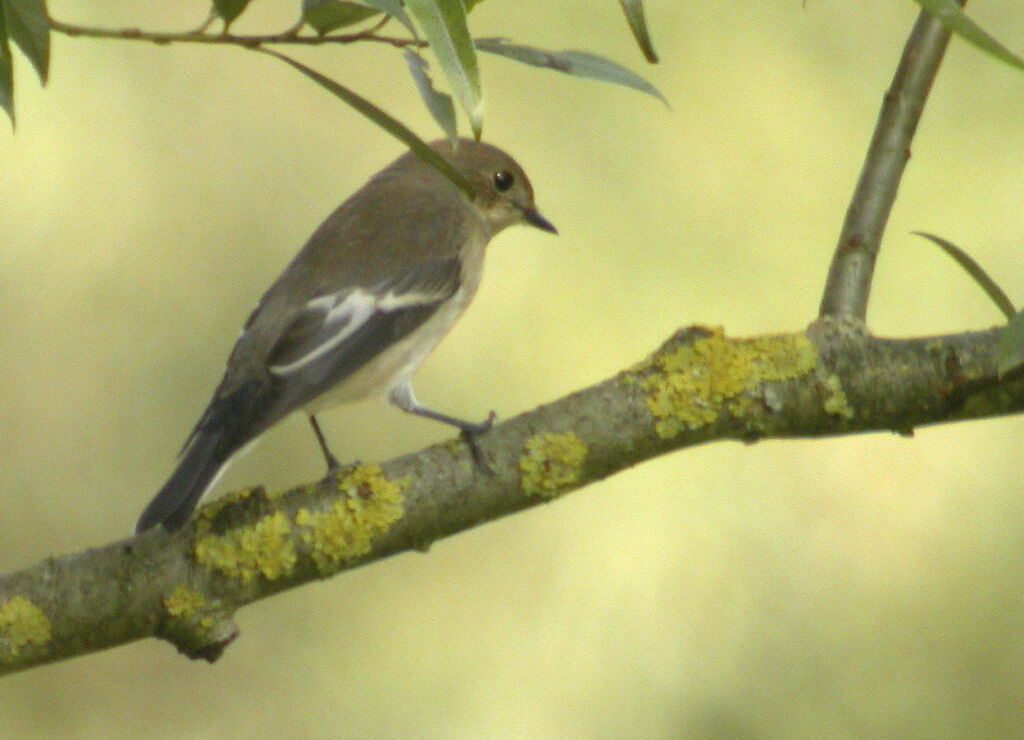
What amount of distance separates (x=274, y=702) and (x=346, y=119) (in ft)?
6.38

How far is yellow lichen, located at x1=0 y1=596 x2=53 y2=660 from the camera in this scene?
2.02 meters

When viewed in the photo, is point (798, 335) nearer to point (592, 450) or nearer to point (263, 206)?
point (592, 450)

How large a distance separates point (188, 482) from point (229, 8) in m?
0.78

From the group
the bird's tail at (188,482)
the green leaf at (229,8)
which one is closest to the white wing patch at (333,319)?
the bird's tail at (188,482)

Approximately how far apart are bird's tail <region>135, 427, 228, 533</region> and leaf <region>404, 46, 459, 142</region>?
0.74 m

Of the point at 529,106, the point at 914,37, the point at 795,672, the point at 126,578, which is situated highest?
the point at 914,37

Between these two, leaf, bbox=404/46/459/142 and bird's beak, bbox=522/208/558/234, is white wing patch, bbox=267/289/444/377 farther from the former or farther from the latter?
leaf, bbox=404/46/459/142

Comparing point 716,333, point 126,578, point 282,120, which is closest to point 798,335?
point 716,333

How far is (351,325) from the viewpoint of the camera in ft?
10.2

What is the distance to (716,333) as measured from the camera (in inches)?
89.6

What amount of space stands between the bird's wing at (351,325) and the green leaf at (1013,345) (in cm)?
→ 143

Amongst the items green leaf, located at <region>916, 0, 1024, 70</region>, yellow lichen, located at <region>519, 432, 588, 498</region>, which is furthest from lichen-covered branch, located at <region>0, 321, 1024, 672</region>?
green leaf, located at <region>916, 0, 1024, 70</region>

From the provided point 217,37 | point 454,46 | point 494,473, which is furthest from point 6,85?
point 494,473

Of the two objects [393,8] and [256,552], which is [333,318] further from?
[393,8]
